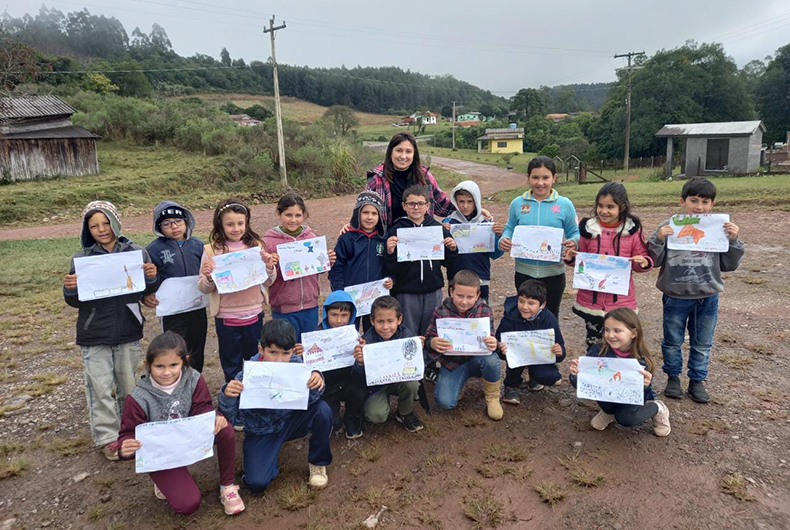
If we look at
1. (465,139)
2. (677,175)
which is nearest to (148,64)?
(465,139)

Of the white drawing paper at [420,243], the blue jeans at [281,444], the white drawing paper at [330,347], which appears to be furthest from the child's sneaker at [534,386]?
the blue jeans at [281,444]

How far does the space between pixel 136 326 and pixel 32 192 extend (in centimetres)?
2042

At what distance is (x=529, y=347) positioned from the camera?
423 cm

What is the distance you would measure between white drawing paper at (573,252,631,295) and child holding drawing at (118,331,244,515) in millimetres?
3097

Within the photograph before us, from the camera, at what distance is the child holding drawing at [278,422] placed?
3.44 meters

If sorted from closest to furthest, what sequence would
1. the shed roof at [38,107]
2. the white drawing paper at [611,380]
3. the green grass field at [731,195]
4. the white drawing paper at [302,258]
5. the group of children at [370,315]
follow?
1. the group of children at [370,315]
2. the white drawing paper at [611,380]
3. the white drawing paper at [302,258]
4. the green grass field at [731,195]
5. the shed roof at [38,107]

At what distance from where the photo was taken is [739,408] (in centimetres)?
420

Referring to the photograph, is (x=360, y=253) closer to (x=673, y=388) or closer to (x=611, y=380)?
(x=611, y=380)

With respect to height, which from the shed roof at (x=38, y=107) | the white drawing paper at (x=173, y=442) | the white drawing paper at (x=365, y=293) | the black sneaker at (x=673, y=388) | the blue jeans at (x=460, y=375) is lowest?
the black sneaker at (x=673, y=388)

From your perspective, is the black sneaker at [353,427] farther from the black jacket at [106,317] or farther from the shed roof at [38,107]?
the shed roof at [38,107]

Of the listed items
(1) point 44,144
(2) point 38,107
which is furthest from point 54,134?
(2) point 38,107

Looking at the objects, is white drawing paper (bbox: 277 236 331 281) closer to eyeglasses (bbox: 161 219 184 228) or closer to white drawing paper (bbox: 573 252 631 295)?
eyeglasses (bbox: 161 219 184 228)

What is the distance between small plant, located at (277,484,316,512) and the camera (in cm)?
325

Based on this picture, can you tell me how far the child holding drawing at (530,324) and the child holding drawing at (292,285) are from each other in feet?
5.59
